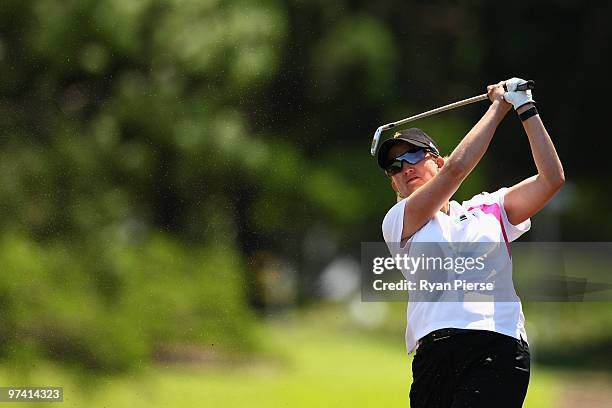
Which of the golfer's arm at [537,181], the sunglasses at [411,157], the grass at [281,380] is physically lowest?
the golfer's arm at [537,181]

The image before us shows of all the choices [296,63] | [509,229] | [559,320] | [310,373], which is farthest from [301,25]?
[509,229]

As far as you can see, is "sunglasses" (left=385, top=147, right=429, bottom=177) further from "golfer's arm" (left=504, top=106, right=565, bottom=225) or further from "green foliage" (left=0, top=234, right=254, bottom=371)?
"green foliage" (left=0, top=234, right=254, bottom=371)

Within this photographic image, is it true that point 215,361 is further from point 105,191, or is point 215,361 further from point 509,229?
point 509,229

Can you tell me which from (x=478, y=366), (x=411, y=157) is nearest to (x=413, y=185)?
(x=411, y=157)

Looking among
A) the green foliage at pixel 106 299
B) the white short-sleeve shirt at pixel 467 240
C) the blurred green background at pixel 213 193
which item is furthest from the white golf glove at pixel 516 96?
the green foliage at pixel 106 299

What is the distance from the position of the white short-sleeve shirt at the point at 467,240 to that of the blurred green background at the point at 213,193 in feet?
15.6

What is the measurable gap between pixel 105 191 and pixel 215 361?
4079 millimetres

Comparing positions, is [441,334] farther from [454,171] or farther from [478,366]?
[454,171]

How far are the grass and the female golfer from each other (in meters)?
4.83

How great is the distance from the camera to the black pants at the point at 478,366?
3812 mm

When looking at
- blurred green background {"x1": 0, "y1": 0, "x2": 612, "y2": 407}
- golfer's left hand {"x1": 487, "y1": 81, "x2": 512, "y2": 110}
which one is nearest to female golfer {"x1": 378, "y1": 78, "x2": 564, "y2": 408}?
golfer's left hand {"x1": 487, "y1": 81, "x2": 512, "y2": 110}

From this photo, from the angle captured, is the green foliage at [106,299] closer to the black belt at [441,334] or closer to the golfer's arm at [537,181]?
the black belt at [441,334]

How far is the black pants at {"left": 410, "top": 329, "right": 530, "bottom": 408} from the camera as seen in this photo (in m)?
3.81

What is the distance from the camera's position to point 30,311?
8.27 m
